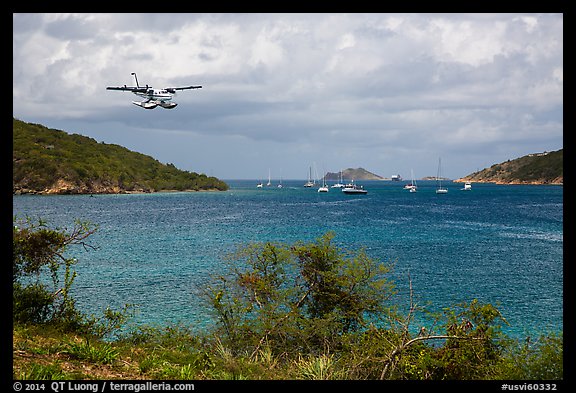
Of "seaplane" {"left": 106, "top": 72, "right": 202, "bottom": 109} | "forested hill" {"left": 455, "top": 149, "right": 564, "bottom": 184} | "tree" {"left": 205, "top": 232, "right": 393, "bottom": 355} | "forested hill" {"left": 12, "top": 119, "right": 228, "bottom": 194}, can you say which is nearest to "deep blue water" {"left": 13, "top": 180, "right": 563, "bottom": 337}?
"tree" {"left": 205, "top": 232, "right": 393, "bottom": 355}

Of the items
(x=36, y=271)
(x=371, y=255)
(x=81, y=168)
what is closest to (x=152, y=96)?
(x=36, y=271)

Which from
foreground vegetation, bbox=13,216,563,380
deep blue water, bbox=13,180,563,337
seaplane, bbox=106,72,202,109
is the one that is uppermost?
seaplane, bbox=106,72,202,109

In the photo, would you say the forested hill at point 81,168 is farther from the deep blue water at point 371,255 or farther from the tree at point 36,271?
the tree at point 36,271

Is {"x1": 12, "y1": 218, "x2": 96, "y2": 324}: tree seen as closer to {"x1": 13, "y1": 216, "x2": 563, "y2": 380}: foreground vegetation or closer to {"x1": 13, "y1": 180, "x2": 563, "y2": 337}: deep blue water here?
{"x1": 13, "y1": 216, "x2": 563, "y2": 380}: foreground vegetation

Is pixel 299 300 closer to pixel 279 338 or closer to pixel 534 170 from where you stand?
pixel 279 338

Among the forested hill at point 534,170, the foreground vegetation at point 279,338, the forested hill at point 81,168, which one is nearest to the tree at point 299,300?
the foreground vegetation at point 279,338
